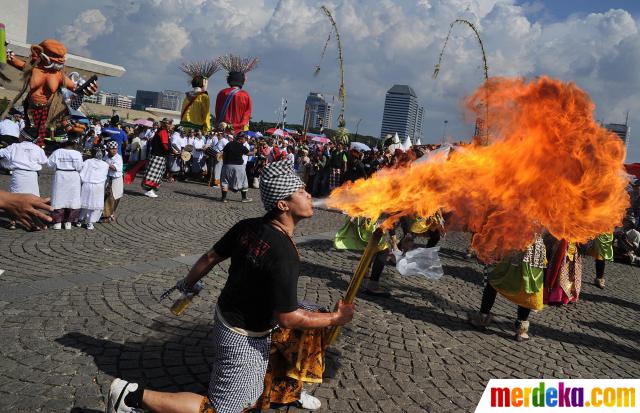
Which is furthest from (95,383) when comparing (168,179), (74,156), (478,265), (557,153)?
(168,179)

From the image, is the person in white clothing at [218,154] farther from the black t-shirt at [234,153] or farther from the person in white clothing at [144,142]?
the person in white clothing at [144,142]

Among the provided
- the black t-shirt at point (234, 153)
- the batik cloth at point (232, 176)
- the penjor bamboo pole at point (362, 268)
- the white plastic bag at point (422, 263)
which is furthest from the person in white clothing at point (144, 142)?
the penjor bamboo pole at point (362, 268)

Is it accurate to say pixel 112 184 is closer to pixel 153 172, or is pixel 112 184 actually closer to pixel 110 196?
pixel 110 196

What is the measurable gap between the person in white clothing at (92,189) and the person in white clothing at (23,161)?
797 mm

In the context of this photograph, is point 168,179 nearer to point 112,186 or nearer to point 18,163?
point 112,186

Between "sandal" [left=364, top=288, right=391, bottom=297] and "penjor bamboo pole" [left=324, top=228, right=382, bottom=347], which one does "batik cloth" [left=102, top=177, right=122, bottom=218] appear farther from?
"penjor bamboo pole" [left=324, top=228, right=382, bottom=347]

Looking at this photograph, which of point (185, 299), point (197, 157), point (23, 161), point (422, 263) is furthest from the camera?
point (197, 157)

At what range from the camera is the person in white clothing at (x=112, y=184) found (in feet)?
30.7

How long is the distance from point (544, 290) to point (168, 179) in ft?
47.5

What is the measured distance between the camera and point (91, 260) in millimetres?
6512

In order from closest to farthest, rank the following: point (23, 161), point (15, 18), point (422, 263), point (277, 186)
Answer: point (277, 186) < point (422, 263) < point (23, 161) < point (15, 18)

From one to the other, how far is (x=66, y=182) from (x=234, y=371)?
7.09 meters

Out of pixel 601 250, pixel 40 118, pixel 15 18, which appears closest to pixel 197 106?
pixel 40 118

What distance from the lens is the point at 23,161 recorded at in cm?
813
